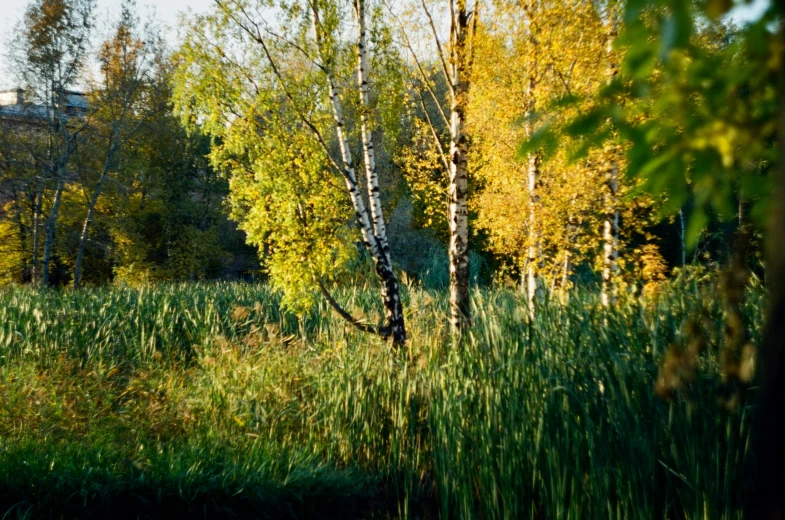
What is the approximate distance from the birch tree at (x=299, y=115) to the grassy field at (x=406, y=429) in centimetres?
88

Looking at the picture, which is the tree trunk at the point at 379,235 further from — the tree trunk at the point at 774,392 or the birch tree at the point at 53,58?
the birch tree at the point at 53,58

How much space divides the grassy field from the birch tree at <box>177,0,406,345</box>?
2.89ft

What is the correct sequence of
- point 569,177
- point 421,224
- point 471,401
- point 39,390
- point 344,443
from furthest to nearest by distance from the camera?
point 421,224 < point 569,177 < point 39,390 < point 344,443 < point 471,401

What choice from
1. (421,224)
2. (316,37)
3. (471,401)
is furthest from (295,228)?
(421,224)

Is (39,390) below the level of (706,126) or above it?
below

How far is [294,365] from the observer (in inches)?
238

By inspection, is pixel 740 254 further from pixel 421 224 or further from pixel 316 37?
pixel 421 224

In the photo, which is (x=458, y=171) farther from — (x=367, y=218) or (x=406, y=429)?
(x=406, y=429)

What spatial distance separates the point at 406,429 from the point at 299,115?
3.94 metres

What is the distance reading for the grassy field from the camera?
9.27 ft

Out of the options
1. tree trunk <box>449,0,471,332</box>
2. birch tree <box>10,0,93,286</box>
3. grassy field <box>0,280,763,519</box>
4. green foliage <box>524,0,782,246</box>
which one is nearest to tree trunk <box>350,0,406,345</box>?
grassy field <box>0,280,763,519</box>

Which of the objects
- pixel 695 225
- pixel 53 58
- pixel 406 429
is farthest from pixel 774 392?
pixel 53 58

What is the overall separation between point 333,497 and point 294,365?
202 cm

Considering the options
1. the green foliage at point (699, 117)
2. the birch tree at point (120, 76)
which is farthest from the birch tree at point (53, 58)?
the green foliage at point (699, 117)
